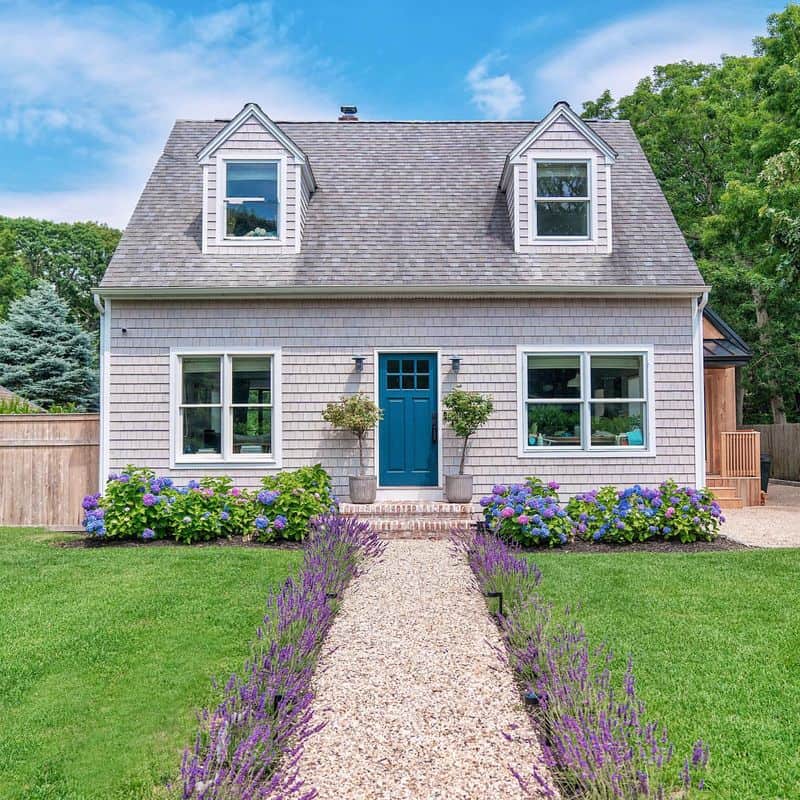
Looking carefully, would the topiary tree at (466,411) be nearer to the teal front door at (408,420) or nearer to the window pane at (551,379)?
the teal front door at (408,420)

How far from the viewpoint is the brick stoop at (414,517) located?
885 centimetres

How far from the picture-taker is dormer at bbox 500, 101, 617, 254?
1062cm

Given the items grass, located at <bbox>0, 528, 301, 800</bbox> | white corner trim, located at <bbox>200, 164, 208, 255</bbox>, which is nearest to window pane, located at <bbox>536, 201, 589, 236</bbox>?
white corner trim, located at <bbox>200, 164, 208, 255</bbox>

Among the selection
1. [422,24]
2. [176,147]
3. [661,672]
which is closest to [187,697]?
[661,672]

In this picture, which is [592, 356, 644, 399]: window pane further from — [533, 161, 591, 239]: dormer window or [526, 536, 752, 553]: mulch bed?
[526, 536, 752, 553]: mulch bed

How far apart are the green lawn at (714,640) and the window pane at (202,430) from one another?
5.32 m

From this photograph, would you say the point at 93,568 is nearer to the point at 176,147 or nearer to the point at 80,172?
the point at 176,147

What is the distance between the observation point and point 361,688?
159 inches

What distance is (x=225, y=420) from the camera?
33.2ft

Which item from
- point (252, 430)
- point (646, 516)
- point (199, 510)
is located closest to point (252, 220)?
point (252, 430)

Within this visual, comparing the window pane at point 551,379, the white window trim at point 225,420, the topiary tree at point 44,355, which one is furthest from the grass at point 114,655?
the topiary tree at point 44,355

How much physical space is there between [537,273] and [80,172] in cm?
3567

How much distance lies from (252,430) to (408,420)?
2424mm

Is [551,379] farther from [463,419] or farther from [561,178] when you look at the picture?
[561,178]
